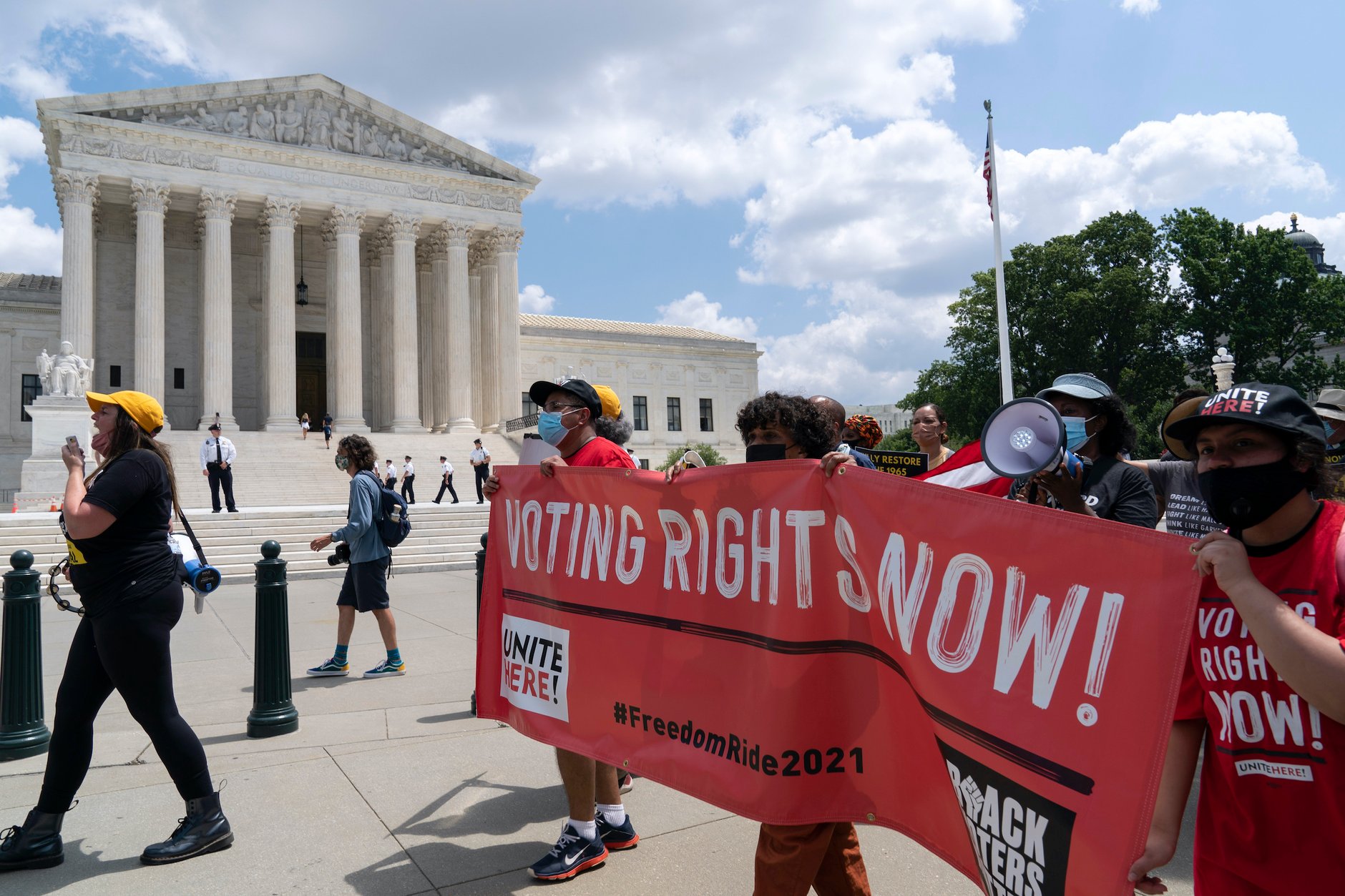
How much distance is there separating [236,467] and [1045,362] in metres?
40.9

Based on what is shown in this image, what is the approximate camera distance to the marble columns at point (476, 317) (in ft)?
141

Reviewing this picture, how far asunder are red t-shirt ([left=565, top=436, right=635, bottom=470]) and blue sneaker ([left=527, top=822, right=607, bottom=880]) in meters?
1.52

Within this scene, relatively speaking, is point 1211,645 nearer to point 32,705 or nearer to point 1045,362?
point 32,705

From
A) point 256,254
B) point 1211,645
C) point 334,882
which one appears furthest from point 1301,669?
point 256,254

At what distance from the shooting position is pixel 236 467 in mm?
31328

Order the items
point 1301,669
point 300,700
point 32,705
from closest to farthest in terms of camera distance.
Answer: point 1301,669 → point 32,705 → point 300,700

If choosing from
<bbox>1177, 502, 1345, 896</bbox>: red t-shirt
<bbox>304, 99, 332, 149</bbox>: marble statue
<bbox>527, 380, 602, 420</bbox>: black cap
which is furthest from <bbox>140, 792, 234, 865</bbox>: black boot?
<bbox>304, 99, 332, 149</bbox>: marble statue

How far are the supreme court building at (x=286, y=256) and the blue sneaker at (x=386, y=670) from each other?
3182 cm

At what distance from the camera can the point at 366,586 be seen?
7.56m

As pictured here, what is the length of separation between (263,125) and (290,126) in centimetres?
105

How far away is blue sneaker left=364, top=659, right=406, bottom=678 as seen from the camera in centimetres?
784

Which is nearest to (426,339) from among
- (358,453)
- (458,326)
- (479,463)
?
(458,326)

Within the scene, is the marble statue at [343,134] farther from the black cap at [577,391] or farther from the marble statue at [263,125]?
the black cap at [577,391]

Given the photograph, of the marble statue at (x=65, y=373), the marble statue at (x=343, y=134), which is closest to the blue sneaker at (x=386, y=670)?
the marble statue at (x=65, y=373)
